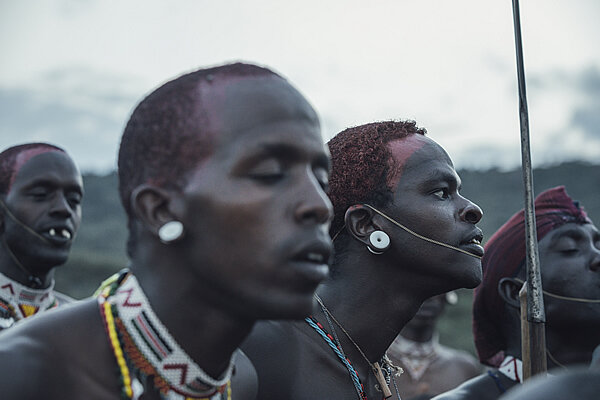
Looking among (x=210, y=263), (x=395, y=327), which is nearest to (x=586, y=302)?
(x=395, y=327)

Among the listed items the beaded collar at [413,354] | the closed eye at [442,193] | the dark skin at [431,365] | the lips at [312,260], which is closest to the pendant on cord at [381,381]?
the closed eye at [442,193]

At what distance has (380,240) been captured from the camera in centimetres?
411

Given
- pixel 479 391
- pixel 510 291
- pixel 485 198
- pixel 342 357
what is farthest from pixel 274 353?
pixel 485 198

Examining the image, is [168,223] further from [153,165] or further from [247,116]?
[247,116]

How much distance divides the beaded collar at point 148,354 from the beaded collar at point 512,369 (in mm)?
3055

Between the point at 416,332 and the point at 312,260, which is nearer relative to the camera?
the point at 312,260

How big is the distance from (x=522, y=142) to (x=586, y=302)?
179 cm

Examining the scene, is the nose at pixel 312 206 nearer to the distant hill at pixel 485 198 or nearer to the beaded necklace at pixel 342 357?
the beaded necklace at pixel 342 357

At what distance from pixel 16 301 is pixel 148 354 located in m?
3.54

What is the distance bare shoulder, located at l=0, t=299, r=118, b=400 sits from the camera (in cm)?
233

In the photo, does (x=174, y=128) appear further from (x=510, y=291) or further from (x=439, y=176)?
(x=510, y=291)

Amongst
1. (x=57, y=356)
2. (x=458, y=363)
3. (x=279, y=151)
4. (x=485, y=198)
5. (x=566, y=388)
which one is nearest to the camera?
(x=566, y=388)

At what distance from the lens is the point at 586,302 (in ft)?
16.5

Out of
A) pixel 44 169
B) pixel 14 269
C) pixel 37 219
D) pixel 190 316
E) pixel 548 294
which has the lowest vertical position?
pixel 14 269
